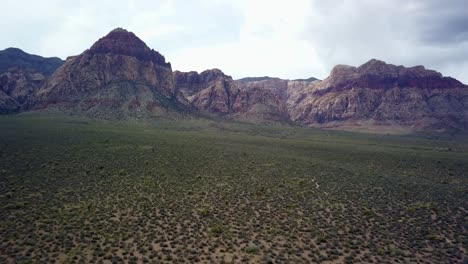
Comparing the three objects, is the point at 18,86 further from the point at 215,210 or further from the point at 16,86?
the point at 215,210

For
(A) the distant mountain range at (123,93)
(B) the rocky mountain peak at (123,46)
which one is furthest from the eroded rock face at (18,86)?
(B) the rocky mountain peak at (123,46)

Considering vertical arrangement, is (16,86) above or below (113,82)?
below

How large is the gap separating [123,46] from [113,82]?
2548 centimetres

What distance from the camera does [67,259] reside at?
21.6 m

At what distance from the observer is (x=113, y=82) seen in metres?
151

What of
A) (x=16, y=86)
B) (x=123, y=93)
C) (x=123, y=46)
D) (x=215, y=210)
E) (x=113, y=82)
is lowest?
(x=215, y=210)

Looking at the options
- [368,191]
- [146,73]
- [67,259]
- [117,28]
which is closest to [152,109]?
[146,73]

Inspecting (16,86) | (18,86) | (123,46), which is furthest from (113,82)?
(16,86)

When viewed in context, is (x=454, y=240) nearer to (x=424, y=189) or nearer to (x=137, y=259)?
(x=424, y=189)

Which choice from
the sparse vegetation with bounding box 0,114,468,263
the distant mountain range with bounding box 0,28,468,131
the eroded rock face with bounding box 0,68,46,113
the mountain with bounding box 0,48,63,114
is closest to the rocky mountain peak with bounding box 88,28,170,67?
the distant mountain range with bounding box 0,28,468,131

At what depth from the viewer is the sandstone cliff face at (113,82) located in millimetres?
137000

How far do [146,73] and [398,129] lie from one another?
448 ft

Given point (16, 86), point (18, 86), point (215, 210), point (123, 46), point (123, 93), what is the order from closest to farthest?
point (215, 210), point (123, 93), point (18, 86), point (16, 86), point (123, 46)

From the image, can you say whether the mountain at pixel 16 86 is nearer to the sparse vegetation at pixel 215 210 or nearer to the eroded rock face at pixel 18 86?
the eroded rock face at pixel 18 86
